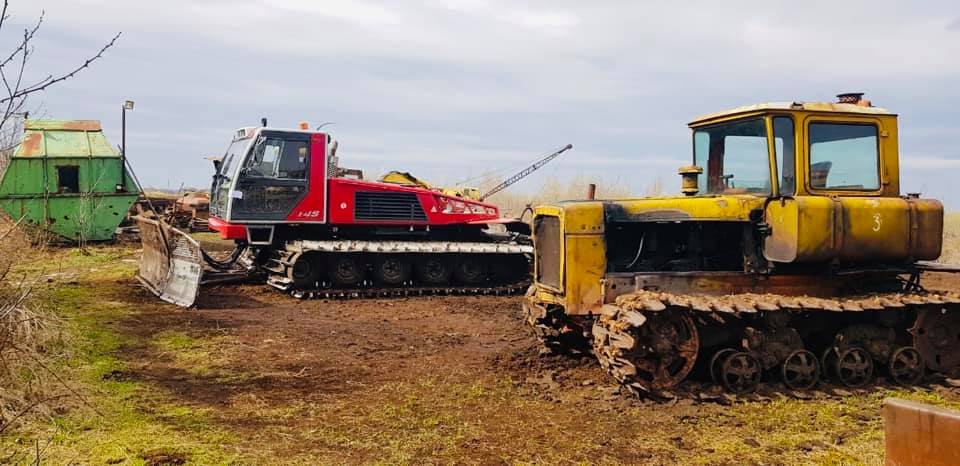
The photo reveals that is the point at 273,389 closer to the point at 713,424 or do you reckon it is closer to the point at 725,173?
the point at 713,424

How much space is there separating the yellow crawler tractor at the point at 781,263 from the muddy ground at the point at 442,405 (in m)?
0.39

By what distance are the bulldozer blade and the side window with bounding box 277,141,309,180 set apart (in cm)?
203

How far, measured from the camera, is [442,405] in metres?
6.48

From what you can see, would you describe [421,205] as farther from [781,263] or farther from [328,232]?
[781,263]

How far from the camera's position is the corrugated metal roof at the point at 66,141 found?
19.0 metres

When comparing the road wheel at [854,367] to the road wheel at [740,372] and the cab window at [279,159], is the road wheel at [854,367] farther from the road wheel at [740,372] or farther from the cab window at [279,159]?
the cab window at [279,159]

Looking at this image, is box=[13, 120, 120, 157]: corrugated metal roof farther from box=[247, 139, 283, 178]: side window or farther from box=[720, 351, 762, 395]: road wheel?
box=[720, 351, 762, 395]: road wheel

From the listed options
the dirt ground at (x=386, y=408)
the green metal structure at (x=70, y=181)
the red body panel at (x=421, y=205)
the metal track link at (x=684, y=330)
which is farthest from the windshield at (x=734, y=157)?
the green metal structure at (x=70, y=181)

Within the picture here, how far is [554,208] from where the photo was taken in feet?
24.6

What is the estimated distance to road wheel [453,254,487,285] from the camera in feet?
46.2

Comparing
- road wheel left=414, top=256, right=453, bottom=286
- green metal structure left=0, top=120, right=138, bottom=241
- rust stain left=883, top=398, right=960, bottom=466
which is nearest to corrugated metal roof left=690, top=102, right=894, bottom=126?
rust stain left=883, top=398, right=960, bottom=466

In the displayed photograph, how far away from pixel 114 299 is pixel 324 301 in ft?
10.2

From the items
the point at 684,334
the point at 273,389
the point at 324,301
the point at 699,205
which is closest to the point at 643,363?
the point at 684,334

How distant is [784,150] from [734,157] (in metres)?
0.58
